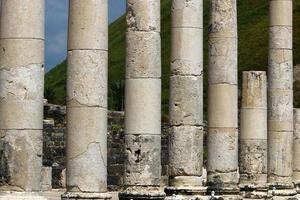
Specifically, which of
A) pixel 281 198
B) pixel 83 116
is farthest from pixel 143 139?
pixel 281 198

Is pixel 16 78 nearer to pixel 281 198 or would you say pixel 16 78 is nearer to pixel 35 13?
pixel 35 13

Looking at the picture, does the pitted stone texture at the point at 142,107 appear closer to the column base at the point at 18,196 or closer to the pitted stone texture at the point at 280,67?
the column base at the point at 18,196

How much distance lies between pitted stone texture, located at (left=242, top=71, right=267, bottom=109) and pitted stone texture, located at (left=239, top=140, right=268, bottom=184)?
5.45 ft

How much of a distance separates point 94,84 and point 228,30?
36.8 ft

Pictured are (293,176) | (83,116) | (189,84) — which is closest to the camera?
(83,116)

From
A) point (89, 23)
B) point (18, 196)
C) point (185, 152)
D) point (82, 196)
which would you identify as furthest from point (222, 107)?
point (18, 196)

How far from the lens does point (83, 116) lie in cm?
2688

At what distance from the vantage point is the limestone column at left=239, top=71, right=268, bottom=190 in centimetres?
4112

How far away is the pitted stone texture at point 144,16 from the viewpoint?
3105cm

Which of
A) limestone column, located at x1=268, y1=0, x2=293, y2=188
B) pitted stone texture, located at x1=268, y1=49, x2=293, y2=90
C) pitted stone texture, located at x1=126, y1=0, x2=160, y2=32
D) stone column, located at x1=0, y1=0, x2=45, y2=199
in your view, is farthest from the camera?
pitted stone texture, located at x1=268, y1=49, x2=293, y2=90

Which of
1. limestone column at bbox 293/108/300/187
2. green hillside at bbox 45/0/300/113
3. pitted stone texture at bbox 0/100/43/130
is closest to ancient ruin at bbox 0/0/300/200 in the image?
pitted stone texture at bbox 0/100/43/130

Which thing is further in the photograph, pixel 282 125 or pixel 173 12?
pixel 282 125

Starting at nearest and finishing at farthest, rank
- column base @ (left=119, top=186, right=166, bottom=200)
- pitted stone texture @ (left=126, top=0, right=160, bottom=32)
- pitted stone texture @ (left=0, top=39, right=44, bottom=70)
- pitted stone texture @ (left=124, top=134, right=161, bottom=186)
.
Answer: pitted stone texture @ (left=0, top=39, right=44, bottom=70), column base @ (left=119, top=186, right=166, bottom=200), pitted stone texture @ (left=124, top=134, right=161, bottom=186), pitted stone texture @ (left=126, top=0, right=160, bottom=32)

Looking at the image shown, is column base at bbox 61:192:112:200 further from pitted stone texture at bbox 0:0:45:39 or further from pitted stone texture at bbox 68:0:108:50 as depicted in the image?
pitted stone texture at bbox 0:0:45:39
